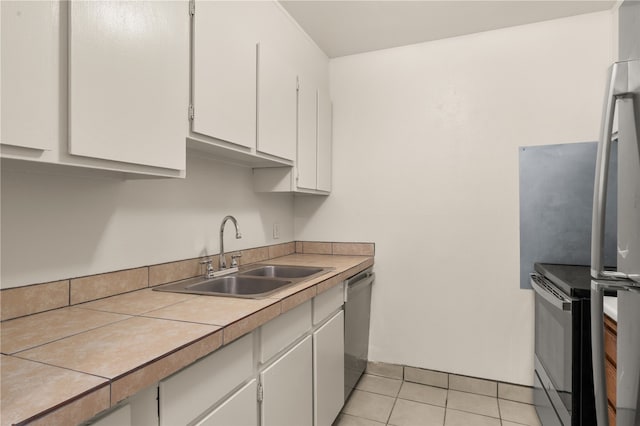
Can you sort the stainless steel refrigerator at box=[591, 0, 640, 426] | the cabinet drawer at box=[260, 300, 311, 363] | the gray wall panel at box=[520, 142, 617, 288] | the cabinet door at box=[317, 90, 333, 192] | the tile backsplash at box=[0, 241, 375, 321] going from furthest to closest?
the cabinet door at box=[317, 90, 333, 192] < the gray wall panel at box=[520, 142, 617, 288] < the cabinet drawer at box=[260, 300, 311, 363] < the tile backsplash at box=[0, 241, 375, 321] < the stainless steel refrigerator at box=[591, 0, 640, 426]

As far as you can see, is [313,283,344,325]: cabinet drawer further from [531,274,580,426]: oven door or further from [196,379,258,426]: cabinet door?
[531,274,580,426]: oven door

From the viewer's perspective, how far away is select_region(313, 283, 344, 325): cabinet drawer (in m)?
1.67

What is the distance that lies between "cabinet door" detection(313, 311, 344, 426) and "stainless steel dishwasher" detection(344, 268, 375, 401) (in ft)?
0.34

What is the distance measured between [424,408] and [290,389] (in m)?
1.23

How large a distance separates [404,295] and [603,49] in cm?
204

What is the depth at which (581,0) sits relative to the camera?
6.75 feet

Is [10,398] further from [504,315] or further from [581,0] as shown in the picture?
[581,0]

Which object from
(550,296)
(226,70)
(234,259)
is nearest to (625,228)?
(550,296)

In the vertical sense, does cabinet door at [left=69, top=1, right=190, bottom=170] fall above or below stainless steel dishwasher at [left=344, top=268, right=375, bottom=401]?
above

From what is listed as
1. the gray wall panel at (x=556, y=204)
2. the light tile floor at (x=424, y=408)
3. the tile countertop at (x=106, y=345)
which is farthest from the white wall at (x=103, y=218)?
the gray wall panel at (x=556, y=204)

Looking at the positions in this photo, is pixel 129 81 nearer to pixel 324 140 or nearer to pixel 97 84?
pixel 97 84

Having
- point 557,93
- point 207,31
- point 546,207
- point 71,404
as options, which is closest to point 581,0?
point 557,93

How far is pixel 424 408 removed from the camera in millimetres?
2199

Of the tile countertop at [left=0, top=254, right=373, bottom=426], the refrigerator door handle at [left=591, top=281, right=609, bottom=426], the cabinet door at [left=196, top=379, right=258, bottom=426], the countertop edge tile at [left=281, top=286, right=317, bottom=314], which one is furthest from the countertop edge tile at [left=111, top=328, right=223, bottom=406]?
the refrigerator door handle at [left=591, top=281, right=609, bottom=426]
